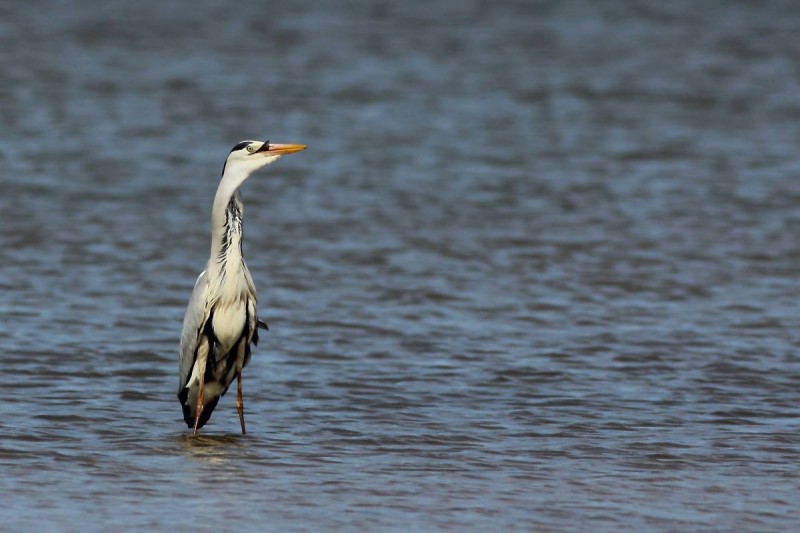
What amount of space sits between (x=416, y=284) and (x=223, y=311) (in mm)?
4339

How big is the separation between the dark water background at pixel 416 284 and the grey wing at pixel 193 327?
36 cm

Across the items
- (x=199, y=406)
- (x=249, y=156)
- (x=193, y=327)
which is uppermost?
(x=249, y=156)

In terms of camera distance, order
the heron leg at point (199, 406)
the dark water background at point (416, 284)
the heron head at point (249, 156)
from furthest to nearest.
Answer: the heron head at point (249, 156) → the heron leg at point (199, 406) → the dark water background at point (416, 284)

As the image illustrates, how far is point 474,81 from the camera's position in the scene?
25.2 m

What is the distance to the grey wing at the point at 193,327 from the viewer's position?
8969mm

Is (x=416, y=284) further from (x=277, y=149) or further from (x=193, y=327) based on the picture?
(x=193, y=327)

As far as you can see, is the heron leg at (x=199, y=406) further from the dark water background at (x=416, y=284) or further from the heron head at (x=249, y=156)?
the heron head at (x=249, y=156)

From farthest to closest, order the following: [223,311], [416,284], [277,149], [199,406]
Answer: [416,284] < [277,149] < [223,311] < [199,406]

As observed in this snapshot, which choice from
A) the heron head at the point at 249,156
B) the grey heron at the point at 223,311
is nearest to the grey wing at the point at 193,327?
the grey heron at the point at 223,311

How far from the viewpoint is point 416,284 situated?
1316 cm

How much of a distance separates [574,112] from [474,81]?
10.3ft

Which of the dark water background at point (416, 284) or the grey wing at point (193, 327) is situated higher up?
the grey wing at point (193, 327)

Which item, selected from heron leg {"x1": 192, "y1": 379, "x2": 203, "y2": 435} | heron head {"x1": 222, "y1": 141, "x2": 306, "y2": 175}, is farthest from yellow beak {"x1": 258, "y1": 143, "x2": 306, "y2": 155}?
heron leg {"x1": 192, "y1": 379, "x2": 203, "y2": 435}

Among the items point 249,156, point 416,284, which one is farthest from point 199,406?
point 416,284
